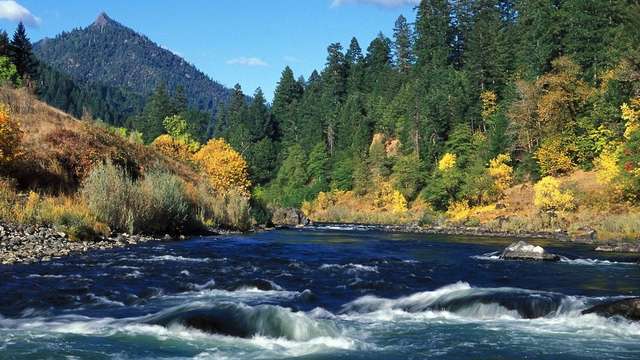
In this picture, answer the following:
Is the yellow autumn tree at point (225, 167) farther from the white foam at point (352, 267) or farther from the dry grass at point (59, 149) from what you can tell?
the white foam at point (352, 267)

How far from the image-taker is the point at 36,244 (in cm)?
2333

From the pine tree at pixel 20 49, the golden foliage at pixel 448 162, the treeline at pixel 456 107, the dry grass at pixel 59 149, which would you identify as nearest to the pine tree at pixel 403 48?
the treeline at pixel 456 107

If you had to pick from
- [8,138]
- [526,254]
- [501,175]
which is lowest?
[526,254]

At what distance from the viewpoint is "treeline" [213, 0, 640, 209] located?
7225 cm

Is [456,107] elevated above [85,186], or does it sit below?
above

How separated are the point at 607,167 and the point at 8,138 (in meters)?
49.8

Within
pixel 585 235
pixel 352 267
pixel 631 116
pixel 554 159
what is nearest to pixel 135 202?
pixel 352 267

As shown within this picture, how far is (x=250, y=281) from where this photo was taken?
1936 centimetres

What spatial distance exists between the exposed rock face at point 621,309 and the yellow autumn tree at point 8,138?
26.0 metres

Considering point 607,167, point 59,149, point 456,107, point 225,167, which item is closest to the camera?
point 59,149

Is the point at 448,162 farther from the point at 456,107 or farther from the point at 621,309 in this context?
the point at 621,309

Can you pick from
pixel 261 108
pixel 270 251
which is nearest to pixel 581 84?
pixel 270 251

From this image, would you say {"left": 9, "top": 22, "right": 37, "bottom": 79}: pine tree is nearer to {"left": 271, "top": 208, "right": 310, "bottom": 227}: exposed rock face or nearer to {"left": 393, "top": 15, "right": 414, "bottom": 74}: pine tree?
{"left": 271, "top": 208, "right": 310, "bottom": 227}: exposed rock face

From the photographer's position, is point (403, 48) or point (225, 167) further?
point (403, 48)
